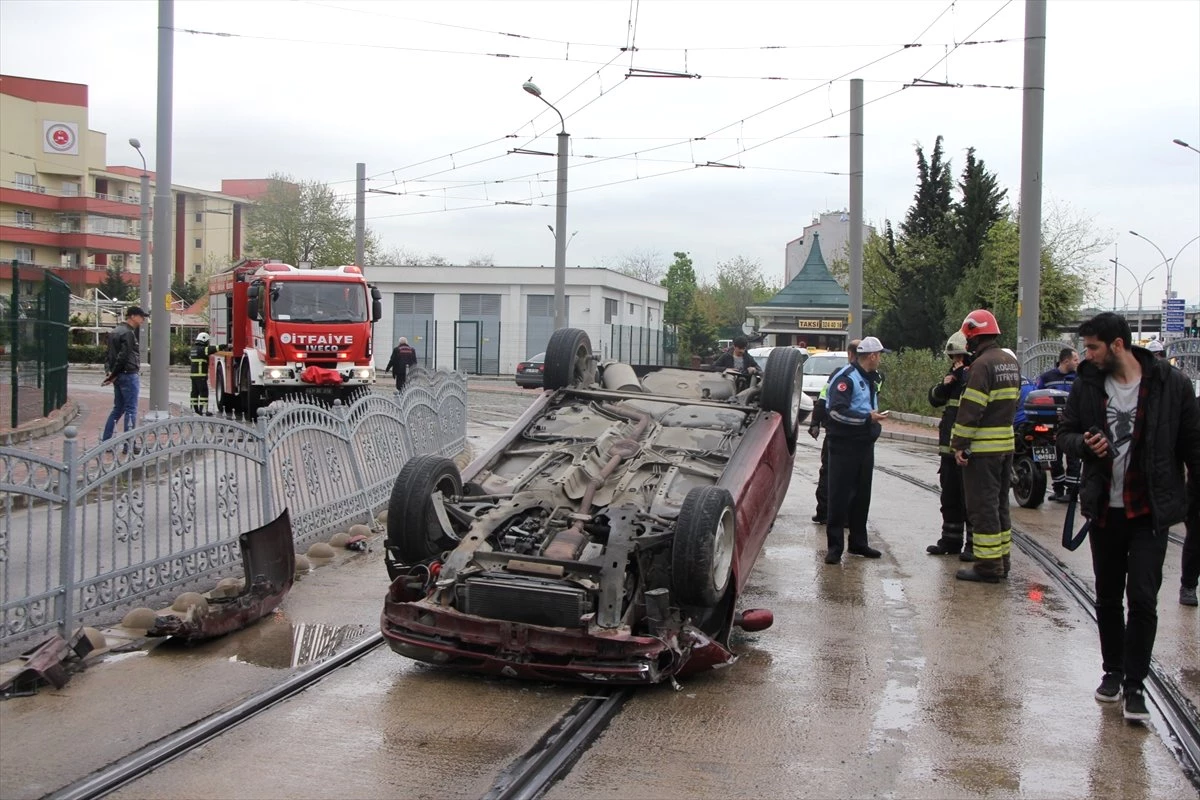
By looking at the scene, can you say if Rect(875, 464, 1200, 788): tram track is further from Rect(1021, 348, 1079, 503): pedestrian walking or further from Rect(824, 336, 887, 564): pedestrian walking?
Rect(1021, 348, 1079, 503): pedestrian walking

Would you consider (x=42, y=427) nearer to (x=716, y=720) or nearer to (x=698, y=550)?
(x=698, y=550)

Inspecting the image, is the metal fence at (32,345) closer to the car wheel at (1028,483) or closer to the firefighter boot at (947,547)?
the firefighter boot at (947,547)

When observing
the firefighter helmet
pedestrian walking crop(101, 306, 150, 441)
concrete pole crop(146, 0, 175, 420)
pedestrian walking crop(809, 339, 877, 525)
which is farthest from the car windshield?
the firefighter helmet

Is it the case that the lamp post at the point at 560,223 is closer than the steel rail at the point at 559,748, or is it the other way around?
the steel rail at the point at 559,748

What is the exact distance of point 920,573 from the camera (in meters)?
8.89

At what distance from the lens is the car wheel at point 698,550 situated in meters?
5.77

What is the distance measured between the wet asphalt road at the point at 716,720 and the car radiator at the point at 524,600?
0.40 m

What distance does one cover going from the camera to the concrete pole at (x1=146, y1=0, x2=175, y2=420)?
53.0 feet

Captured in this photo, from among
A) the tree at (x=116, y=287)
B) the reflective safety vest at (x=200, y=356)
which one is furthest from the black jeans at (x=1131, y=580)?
the tree at (x=116, y=287)

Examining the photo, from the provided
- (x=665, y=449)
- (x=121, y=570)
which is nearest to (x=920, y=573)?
(x=665, y=449)

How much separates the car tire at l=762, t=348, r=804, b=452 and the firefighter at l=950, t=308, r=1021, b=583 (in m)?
1.36

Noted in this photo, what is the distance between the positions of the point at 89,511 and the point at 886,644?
465 cm

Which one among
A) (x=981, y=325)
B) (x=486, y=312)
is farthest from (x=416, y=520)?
(x=486, y=312)

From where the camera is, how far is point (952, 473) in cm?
960
